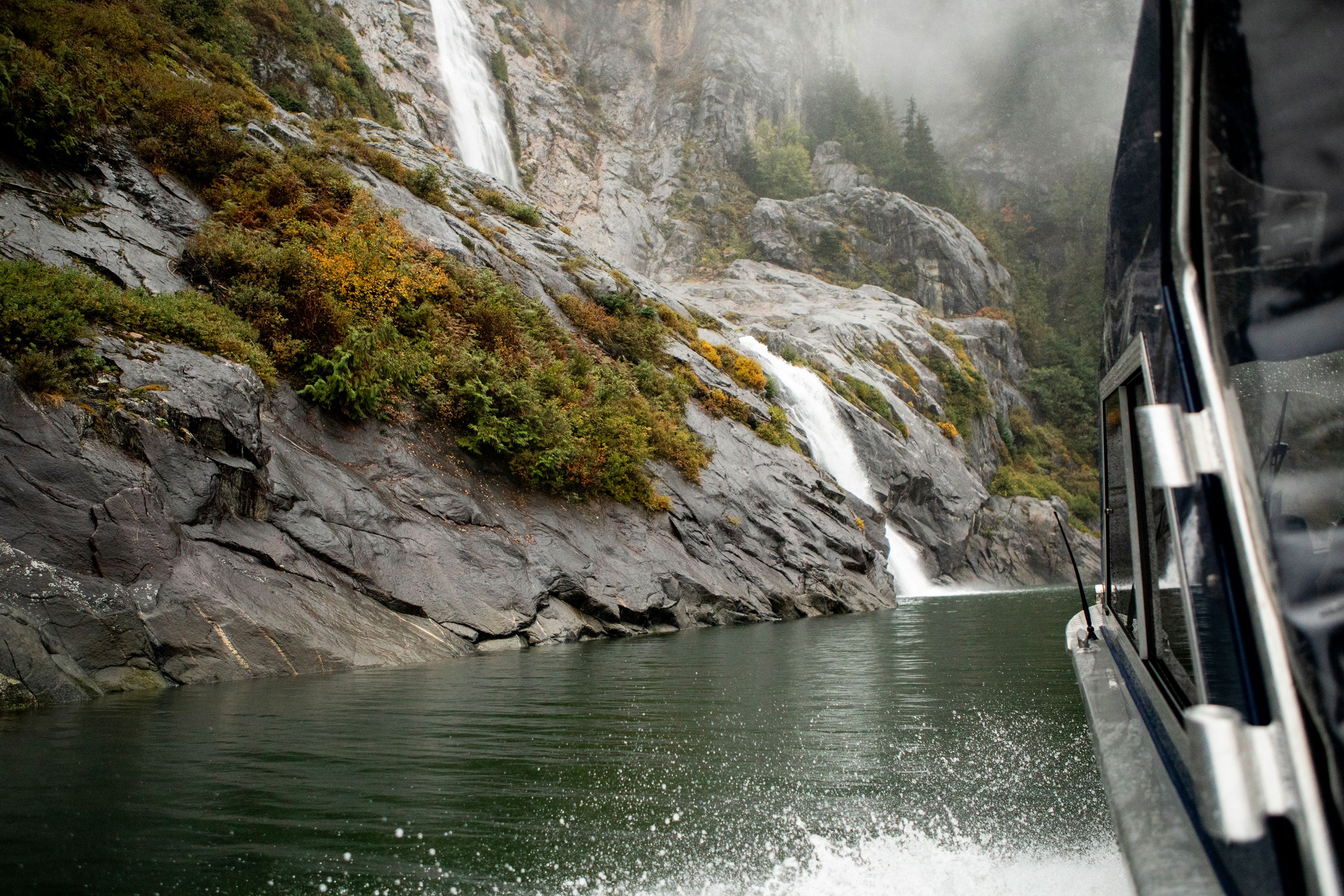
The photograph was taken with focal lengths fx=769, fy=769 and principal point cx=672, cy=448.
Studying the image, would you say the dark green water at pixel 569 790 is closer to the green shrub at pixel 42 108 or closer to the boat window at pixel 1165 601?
the boat window at pixel 1165 601

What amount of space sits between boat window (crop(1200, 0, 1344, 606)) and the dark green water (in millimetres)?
2277

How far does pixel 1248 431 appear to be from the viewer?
6.62ft

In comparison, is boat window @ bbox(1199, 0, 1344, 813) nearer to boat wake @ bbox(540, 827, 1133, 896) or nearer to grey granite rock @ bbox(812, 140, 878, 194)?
boat wake @ bbox(540, 827, 1133, 896)

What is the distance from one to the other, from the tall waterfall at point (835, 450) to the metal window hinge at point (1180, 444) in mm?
25100

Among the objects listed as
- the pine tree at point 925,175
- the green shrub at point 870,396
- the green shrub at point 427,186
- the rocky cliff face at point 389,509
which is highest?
the pine tree at point 925,175

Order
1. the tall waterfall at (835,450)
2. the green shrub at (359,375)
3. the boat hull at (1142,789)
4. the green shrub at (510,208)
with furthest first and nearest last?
the green shrub at (510,208), the tall waterfall at (835,450), the green shrub at (359,375), the boat hull at (1142,789)

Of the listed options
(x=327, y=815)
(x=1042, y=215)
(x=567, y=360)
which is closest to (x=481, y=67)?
(x=567, y=360)

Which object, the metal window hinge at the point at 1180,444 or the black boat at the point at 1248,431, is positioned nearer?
the black boat at the point at 1248,431

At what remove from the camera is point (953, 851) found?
342cm

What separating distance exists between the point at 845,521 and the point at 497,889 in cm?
2008

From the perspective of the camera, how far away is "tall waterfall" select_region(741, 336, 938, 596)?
27688 millimetres

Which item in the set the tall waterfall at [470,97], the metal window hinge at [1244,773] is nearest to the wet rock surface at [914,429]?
the tall waterfall at [470,97]

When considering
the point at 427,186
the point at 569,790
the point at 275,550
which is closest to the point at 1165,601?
the point at 569,790

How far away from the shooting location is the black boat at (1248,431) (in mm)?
1307
